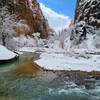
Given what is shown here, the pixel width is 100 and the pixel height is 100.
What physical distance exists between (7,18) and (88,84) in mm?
40782

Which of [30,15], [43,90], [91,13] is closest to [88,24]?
[91,13]

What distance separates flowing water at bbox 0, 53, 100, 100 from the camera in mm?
14461

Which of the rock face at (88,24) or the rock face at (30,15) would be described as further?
the rock face at (30,15)

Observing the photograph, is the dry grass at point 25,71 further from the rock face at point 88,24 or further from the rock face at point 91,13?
the rock face at point 91,13

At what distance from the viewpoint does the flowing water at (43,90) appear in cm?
1446

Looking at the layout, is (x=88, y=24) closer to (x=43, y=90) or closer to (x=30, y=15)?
(x=30, y=15)

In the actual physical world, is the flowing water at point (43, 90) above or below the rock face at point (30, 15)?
below

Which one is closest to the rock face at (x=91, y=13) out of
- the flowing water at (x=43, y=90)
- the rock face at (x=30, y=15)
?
the rock face at (x=30, y=15)

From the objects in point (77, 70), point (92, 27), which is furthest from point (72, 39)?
point (77, 70)

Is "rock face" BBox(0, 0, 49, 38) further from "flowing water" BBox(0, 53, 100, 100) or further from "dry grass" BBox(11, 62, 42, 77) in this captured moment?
"flowing water" BBox(0, 53, 100, 100)

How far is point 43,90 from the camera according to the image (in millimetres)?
16156

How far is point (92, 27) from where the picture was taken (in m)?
109

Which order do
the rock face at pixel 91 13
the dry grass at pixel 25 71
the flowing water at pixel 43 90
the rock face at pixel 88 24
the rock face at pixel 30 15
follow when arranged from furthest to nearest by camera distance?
the rock face at pixel 30 15 < the rock face at pixel 91 13 < the rock face at pixel 88 24 < the dry grass at pixel 25 71 < the flowing water at pixel 43 90

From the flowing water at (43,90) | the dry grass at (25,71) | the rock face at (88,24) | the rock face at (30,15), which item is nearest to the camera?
the flowing water at (43,90)
